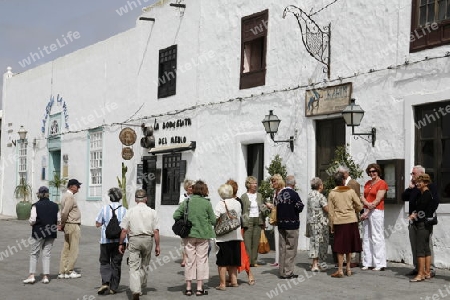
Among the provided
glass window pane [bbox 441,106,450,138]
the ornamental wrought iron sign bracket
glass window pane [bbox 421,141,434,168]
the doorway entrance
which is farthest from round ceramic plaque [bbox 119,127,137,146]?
glass window pane [bbox 441,106,450,138]

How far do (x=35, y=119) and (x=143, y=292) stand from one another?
1887cm

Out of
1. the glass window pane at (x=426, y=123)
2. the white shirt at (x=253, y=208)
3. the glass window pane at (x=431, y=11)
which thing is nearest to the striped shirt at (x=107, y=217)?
the white shirt at (x=253, y=208)

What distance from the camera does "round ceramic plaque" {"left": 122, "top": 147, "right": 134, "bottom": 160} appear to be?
21188 mm

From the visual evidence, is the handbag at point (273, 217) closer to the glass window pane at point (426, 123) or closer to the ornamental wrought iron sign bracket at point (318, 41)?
the glass window pane at point (426, 123)

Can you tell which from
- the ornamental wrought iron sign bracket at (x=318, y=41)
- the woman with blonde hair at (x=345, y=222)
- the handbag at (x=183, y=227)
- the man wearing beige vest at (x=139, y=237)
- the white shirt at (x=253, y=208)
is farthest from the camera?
the ornamental wrought iron sign bracket at (x=318, y=41)

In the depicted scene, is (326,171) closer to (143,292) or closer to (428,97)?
(428,97)

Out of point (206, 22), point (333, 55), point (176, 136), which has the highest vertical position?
point (206, 22)

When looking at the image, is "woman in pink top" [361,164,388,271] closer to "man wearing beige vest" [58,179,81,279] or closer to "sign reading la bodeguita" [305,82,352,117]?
"sign reading la bodeguita" [305,82,352,117]

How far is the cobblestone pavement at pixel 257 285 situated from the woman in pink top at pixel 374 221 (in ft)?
0.81

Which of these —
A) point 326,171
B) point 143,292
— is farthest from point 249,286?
point 326,171

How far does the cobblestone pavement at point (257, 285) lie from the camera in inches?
400

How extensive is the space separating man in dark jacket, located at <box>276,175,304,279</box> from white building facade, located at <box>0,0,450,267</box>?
2245 mm

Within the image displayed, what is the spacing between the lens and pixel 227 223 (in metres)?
10.5

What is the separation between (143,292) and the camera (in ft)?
34.8
